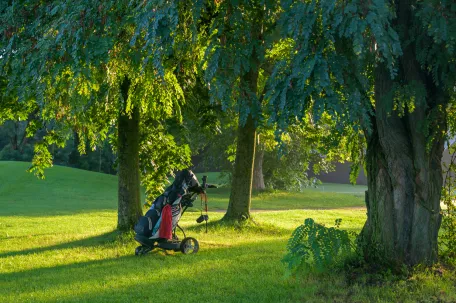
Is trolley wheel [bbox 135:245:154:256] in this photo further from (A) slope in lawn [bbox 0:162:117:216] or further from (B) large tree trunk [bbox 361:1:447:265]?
(A) slope in lawn [bbox 0:162:117:216]

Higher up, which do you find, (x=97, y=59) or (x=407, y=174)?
(x=97, y=59)

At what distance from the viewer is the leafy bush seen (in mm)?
7441

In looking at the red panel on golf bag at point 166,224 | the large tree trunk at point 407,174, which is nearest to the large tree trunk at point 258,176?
the red panel on golf bag at point 166,224

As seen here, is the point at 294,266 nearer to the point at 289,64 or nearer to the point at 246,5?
the point at 289,64

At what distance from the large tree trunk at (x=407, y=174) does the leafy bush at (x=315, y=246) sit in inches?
28.2

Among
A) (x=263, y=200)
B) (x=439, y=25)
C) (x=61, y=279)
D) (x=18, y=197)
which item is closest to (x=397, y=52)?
(x=439, y=25)

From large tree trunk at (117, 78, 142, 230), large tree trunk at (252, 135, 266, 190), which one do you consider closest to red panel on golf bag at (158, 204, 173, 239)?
large tree trunk at (117, 78, 142, 230)

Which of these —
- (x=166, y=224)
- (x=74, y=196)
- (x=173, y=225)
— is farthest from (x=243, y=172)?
(x=74, y=196)

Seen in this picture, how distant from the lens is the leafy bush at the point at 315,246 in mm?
7441

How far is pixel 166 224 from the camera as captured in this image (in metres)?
10.6

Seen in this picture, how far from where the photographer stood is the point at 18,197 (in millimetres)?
30188

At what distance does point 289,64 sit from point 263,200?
24774mm

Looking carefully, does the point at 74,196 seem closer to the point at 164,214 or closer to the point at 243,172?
the point at 243,172

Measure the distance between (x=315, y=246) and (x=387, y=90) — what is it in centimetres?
226
